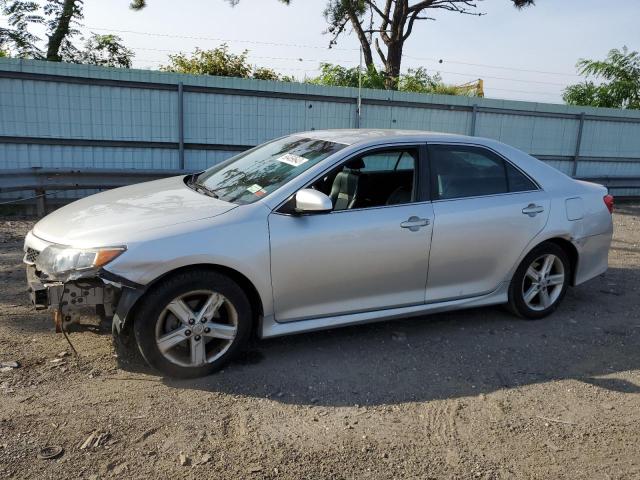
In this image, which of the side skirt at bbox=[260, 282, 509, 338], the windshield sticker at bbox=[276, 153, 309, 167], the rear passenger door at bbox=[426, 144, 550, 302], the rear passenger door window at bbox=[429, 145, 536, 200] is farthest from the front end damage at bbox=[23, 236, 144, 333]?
the rear passenger door window at bbox=[429, 145, 536, 200]

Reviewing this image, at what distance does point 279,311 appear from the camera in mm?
4043

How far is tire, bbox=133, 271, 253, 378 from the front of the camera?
3643 millimetres

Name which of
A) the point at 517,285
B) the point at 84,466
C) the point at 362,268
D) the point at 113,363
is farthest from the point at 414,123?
the point at 84,466

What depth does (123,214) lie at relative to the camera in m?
3.97

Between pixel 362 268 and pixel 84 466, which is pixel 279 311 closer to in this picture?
pixel 362 268

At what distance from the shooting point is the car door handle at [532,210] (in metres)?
4.94

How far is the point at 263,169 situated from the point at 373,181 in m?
0.89

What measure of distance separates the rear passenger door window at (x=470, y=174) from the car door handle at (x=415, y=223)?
10.8 inches

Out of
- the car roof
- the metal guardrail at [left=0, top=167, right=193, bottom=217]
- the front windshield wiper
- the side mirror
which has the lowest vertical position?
the metal guardrail at [left=0, top=167, right=193, bottom=217]

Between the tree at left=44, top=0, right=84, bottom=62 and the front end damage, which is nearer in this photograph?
the front end damage

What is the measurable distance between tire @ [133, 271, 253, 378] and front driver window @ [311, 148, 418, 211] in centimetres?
112

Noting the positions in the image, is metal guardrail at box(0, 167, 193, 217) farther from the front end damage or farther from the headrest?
the headrest

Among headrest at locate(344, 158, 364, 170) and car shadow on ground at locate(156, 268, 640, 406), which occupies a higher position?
headrest at locate(344, 158, 364, 170)

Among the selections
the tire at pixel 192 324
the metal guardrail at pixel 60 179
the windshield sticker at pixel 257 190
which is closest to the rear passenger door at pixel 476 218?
the windshield sticker at pixel 257 190
